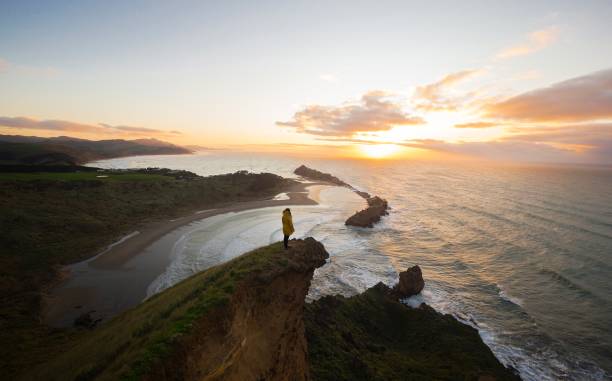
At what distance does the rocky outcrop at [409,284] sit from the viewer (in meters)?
23.7

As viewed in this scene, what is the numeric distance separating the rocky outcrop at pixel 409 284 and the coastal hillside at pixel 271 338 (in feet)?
11.3

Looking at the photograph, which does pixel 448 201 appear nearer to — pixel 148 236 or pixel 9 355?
pixel 148 236

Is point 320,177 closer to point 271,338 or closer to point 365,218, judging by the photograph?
point 365,218

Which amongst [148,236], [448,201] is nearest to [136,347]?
[148,236]

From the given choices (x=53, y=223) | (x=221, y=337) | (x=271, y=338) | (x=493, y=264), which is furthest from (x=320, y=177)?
(x=221, y=337)

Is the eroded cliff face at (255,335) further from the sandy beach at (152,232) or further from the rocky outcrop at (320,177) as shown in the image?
the rocky outcrop at (320,177)

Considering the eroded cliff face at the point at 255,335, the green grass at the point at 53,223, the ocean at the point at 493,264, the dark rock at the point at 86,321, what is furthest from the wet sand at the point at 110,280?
the eroded cliff face at the point at 255,335

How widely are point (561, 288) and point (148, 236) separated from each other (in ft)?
142

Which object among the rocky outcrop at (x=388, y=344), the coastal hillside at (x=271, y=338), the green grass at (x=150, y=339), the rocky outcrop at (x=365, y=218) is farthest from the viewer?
the rocky outcrop at (x=365, y=218)

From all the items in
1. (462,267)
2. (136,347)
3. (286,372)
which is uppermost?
(136,347)

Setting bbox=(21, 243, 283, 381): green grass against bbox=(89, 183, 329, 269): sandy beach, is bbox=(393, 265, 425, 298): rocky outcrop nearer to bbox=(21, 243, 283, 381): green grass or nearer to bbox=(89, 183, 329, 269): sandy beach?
bbox=(21, 243, 283, 381): green grass

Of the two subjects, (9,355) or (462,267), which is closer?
(9,355)

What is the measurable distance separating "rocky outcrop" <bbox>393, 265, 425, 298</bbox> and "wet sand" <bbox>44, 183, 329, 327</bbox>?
20.0 metres

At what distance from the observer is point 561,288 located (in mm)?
26422
